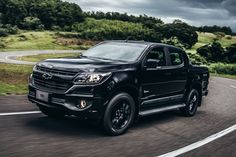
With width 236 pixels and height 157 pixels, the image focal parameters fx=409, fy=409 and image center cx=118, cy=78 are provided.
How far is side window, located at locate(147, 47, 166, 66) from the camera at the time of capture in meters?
9.31

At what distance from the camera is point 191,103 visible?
37.3 ft

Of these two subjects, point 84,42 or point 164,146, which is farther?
point 84,42

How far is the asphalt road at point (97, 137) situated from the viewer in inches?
267

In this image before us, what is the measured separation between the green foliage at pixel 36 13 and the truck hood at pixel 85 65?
77148 millimetres

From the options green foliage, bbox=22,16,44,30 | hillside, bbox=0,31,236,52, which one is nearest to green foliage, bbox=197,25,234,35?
hillside, bbox=0,31,236,52

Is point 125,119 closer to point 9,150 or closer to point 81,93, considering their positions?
point 81,93

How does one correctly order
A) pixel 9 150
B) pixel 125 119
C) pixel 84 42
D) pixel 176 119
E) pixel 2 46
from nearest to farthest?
pixel 9 150
pixel 125 119
pixel 176 119
pixel 2 46
pixel 84 42

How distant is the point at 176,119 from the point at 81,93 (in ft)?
13.3

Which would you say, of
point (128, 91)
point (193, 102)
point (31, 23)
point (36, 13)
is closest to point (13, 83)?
point (193, 102)

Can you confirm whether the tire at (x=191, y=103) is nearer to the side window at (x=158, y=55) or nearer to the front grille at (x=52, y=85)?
the side window at (x=158, y=55)

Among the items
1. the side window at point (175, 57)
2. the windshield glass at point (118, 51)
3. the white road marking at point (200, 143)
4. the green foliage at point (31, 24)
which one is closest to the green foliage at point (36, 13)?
the green foliage at point (31, 24)

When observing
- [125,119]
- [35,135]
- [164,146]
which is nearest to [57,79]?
[35,135]

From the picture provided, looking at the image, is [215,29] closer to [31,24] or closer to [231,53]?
[31,24]

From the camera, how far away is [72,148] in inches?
271
